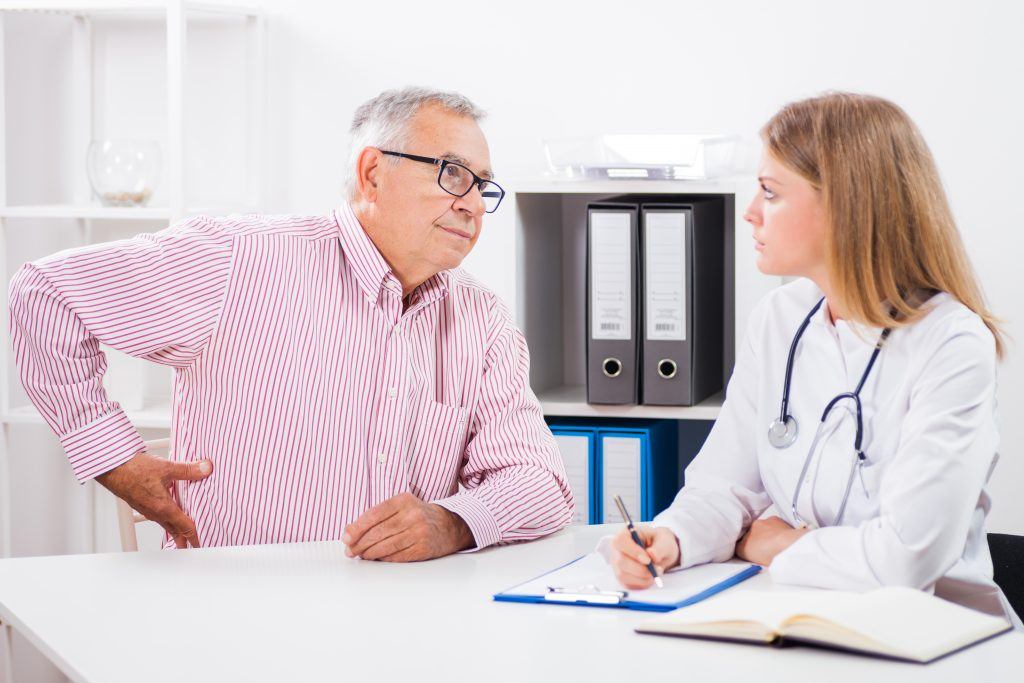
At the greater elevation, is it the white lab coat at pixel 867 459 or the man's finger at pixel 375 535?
the white lab coat at pixel 867 459

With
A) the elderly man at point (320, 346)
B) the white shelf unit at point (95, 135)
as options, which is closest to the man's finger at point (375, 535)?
the elderly man at point (320, 346)

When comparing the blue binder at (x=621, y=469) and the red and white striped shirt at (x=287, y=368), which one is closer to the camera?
the red and white striped shirt at (x=287, y=368)

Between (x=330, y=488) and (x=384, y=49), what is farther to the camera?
(x=384, y=49)

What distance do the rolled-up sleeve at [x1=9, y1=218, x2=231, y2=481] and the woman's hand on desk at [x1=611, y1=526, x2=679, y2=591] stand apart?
0.79m

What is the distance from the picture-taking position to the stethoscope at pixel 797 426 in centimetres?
156

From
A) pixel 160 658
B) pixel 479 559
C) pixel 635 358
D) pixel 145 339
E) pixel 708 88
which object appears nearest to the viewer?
pixel 160 658

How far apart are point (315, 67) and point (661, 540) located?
69.1 inches

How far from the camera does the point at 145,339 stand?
1.91 meters

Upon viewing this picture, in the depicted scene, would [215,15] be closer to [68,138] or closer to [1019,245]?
[68,138]

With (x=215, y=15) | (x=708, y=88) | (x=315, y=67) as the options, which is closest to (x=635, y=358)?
(x=708, y=88)

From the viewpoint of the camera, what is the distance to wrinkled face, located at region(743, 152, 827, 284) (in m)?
1.60

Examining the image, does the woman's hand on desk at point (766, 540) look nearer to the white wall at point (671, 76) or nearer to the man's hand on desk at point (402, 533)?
the man's hand on desk at point (402, 533)

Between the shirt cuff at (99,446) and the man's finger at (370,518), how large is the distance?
41cm

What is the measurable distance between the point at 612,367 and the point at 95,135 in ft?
4.77
